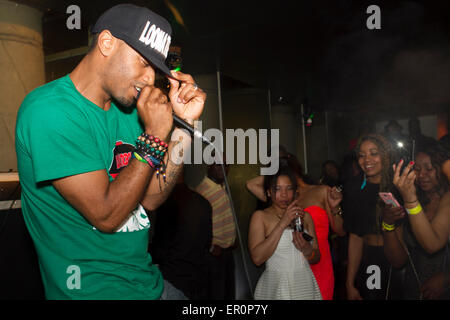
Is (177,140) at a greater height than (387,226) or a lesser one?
greater

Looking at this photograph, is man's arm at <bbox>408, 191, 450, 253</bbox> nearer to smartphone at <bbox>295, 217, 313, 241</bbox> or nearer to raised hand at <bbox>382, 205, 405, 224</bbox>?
raised hand at <bbox>382, 205, 405, 224</bbox>

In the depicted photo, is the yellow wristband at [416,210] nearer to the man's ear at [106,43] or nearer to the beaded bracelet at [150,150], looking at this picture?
the beaded bracelet at [150,150]

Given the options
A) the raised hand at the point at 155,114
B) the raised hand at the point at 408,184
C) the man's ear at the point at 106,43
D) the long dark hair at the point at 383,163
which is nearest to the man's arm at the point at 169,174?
the raised hand at the point at 155,114

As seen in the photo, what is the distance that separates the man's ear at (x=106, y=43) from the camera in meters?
1.08

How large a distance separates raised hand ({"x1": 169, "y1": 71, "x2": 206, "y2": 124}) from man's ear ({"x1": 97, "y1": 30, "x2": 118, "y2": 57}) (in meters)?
0.27

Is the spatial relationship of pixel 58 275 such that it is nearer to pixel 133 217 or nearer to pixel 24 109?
pixel 133 217

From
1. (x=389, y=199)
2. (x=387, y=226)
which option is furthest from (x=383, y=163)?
(x=387, y=226)

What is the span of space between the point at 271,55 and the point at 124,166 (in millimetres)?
A: 3548

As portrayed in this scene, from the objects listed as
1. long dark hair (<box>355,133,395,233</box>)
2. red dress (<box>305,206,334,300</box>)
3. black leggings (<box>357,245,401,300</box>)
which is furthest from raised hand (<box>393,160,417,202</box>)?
red dress (<box>305,206,334,300</box>)

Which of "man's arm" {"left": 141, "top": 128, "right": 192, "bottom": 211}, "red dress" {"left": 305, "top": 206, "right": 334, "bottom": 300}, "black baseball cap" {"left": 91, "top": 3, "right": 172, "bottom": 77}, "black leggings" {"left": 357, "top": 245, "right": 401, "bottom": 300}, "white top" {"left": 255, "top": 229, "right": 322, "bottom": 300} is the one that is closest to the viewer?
"black baseball cap" {"left": 91, "top": 3, "right": 172, "bottom": 77}

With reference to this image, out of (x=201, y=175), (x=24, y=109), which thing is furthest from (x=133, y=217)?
(x=201, y=175)

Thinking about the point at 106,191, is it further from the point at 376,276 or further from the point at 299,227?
the point at 376,276

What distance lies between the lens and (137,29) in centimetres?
106

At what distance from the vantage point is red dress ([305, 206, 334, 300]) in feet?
8.09
